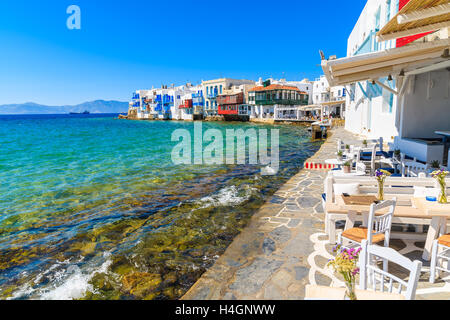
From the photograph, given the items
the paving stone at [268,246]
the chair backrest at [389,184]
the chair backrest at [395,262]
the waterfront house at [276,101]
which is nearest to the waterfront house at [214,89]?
the waterfront house at [276,101]

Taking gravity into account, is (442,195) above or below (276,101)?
below

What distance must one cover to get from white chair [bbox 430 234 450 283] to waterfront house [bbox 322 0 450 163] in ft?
11.1

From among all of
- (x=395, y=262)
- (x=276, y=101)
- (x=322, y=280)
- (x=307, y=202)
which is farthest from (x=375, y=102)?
(x=276, y=101)

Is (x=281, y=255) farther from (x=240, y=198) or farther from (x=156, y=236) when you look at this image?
(x=240, y=198)

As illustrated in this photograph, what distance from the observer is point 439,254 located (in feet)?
12.1

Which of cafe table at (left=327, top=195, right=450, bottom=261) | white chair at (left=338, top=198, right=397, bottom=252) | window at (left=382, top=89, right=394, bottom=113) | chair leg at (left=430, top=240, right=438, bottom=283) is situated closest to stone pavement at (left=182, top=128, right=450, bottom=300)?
chair leg at (left=430, top=240, right=438, bottom=283)

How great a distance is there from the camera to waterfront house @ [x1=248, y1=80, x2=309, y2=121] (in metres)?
59.8

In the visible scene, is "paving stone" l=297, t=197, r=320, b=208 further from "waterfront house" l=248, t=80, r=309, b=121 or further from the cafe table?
"waterfront house" l=248, t=80, r=309, b=121

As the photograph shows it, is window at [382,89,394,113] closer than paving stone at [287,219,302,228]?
No

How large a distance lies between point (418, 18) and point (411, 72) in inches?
184

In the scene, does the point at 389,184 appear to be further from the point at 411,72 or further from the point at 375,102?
the point at 375,102

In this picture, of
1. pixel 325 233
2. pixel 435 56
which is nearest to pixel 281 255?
pixel 325 233
